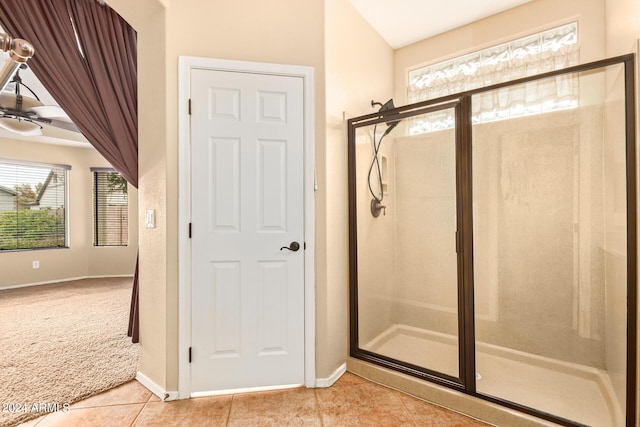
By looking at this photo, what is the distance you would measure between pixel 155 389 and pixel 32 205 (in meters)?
5.23

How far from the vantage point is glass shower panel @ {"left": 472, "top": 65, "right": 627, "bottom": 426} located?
5.99 feet

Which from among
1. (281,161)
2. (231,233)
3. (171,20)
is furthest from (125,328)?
(171,20)

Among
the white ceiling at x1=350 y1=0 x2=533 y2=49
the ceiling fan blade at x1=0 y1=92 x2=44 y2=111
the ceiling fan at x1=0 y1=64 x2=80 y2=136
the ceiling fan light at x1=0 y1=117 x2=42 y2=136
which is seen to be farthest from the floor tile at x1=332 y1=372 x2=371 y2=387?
the ceiling fan light at x1=0 y1=117 x2=42 y2=136

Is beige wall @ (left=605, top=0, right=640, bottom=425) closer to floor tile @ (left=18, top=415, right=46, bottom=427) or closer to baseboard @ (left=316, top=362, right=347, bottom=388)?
baseboard @ (left=316, top=362, right=347, bottom=388)

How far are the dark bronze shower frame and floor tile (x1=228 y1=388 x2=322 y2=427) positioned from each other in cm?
58

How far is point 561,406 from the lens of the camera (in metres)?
1.80

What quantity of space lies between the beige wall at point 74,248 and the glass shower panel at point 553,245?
237 inches

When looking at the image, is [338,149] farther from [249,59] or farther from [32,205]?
[32,205]

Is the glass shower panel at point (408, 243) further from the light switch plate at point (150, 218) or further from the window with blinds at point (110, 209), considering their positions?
the window with blinds at point (110, 209)

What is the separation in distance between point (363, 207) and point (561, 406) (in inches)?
67.1

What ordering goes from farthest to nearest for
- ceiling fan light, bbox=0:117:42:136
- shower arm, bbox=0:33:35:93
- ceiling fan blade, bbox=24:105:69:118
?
ceiling fan light, bbox=0:117:42:136 < ceiling fan blade, bbox=24:105:69:118 < shower arm, bbox=0:33:35:93

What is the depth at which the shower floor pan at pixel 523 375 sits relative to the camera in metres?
1.78

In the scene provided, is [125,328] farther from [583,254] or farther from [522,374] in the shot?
[583,254]

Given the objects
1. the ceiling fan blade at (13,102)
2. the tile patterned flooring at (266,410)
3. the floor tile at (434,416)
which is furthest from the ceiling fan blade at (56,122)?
the floor tile at (434,416)
